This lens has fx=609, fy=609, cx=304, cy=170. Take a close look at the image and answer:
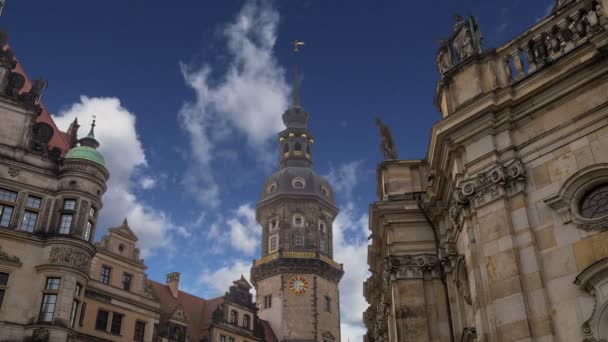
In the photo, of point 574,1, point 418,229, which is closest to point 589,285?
point 574,1

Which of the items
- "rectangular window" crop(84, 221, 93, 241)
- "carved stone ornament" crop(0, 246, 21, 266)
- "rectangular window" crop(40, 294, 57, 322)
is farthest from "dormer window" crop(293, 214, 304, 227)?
"carved stone ornament" crop(0, 246, 21, 266)

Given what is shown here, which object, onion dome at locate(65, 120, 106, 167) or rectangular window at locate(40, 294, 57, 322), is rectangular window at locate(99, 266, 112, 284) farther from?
rectangular window at locate(40, 294, 57, 322)

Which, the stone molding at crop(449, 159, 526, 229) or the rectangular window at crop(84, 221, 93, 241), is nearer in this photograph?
the stone molding at crop(449, 159, 526, 229)

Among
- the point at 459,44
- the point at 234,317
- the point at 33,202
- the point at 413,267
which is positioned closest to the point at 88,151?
the point at 33,202

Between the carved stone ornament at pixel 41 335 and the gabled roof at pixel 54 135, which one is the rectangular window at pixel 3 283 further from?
the gabled roof at pixel 54 135

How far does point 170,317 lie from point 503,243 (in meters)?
36.1

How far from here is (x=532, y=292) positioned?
40.4 ft

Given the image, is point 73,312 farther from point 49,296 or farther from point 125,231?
point 125,231

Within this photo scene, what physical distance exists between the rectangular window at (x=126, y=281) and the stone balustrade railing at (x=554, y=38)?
32.0 meters

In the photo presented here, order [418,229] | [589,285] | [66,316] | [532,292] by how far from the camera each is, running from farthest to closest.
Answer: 1. [66,316]
2. [418,229]
3. [532,292]
4. [589,285]

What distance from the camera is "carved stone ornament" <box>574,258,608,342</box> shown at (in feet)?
36.1

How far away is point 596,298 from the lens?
11.3 metres

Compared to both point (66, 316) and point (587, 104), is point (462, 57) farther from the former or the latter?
point (66, 316)

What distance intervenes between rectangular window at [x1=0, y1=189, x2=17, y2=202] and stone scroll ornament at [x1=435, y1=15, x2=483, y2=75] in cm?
2375
